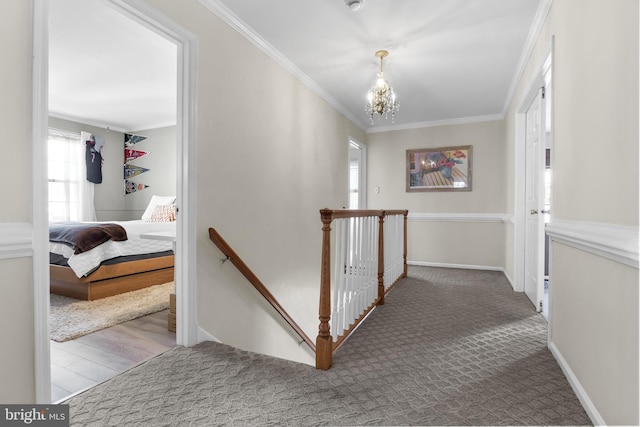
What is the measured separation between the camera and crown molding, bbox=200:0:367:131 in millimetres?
2352

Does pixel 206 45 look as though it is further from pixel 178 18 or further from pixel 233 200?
pixel 233 200

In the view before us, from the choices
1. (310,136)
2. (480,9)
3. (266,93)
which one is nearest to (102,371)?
(266,93)

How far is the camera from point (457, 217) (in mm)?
5121

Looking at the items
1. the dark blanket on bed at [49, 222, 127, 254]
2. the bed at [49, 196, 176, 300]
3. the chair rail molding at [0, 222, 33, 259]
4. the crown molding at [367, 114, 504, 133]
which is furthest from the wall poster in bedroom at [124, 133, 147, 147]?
the chair rail molding at [0, 222, 33, 259]

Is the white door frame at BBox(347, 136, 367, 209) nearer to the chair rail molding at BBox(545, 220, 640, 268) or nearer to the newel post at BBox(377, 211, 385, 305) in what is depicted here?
the newel post at BBox(377, 211, 385, 305)

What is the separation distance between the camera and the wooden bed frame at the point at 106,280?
3328mm

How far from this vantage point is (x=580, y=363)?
5.02 feet

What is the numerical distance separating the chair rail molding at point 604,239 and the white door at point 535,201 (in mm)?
1288

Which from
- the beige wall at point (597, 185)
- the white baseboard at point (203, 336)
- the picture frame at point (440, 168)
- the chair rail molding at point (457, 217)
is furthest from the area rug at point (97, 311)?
the picture frame at point (440, 168)

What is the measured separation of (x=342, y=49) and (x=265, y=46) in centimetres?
71

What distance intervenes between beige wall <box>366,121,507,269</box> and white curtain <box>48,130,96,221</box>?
5.21 m

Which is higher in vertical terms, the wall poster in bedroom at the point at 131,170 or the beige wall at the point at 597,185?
the wall poster in bedroom at the point at 131,170

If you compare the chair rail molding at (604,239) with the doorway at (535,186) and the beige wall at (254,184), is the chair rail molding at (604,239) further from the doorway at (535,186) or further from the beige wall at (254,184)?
the beige wall at (254,184)

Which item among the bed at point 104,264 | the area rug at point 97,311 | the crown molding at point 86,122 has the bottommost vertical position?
the area rug at point 97,311
